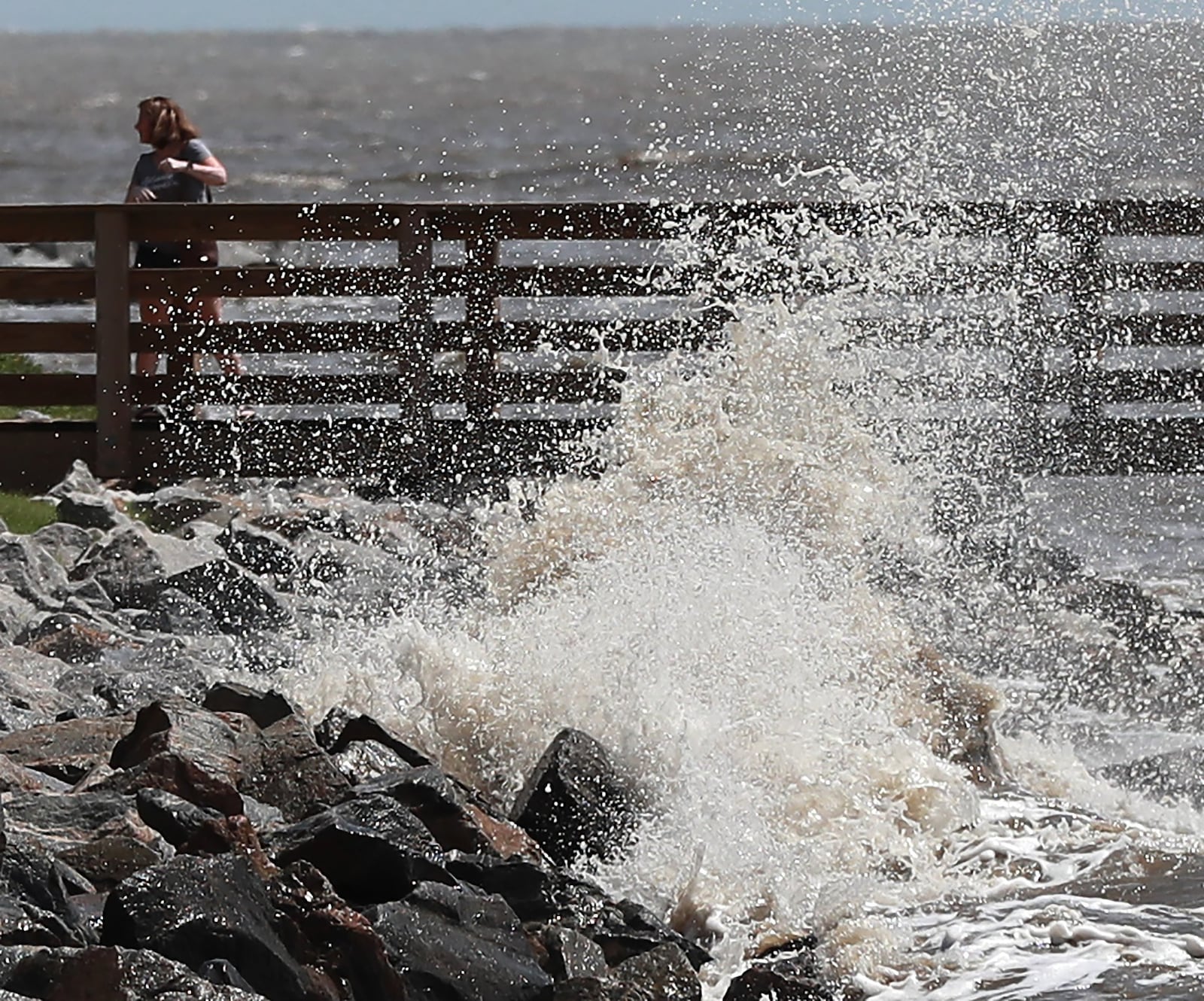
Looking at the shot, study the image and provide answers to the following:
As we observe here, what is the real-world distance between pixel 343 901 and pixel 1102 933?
2.17m

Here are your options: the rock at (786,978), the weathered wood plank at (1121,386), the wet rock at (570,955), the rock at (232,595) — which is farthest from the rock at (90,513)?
the wet rock at (570,955)

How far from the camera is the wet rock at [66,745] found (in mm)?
5363

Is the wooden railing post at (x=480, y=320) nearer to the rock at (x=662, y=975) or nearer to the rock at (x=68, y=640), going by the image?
the rock at (x=68, y=640)

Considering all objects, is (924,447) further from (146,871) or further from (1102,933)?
(146,871)

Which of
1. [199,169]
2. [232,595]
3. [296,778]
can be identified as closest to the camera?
[296,778]

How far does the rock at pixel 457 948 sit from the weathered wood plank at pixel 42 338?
7.73 meters

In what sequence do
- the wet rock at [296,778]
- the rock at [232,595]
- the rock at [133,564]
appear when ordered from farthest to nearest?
1. the rock at [133,564]
2. the rock at [232,595]
3. the wet rock at [296,778]

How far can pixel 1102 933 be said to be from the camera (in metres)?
5.26

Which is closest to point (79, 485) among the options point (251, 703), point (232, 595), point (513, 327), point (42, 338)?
point (42, 338)

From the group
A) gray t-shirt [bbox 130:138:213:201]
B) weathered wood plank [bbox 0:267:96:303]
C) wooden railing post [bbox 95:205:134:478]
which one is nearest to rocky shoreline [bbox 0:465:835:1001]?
wooden railing post [bbox 95:205:134:478]

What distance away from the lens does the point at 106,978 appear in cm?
363

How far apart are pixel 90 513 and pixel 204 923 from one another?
6.11 meters

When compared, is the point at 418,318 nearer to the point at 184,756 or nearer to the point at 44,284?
the point at 44,284

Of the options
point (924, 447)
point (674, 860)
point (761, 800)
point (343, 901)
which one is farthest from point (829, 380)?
point (343, 901)
